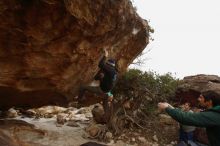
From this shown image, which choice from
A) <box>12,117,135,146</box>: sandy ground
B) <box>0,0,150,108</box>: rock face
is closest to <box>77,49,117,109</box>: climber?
<box>0,0,150,108</box>: rock face

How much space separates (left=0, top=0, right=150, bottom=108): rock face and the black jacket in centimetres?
65

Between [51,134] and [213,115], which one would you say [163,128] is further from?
[213,115]

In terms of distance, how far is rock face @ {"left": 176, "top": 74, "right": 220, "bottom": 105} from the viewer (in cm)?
1702

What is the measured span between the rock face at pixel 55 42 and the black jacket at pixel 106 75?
0.65 m

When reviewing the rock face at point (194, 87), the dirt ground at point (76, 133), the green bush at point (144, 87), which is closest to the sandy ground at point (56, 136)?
the dirt ground at point (76, 133)

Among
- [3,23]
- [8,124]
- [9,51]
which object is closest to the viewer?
[3,23]

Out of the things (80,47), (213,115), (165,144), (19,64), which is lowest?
(165,144)

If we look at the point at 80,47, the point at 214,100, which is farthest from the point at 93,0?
the point at 214,100

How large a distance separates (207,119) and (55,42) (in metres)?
6.93

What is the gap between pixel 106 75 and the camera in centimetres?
1131

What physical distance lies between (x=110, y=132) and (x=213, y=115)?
34.1 feet

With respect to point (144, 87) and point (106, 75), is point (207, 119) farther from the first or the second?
point (144, 87)

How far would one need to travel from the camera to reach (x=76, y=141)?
42.1ft

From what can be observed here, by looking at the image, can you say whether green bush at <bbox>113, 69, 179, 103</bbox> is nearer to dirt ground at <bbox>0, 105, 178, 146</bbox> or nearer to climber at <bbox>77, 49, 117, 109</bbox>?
dirt ground at <bbox>0, 105, 178, 146</bbox>
